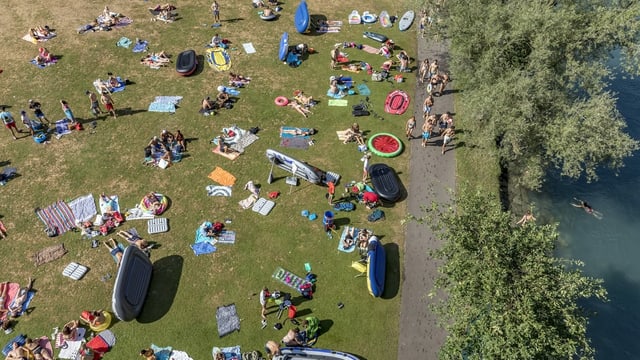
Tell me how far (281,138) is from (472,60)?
47.1 ft

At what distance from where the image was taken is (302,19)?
3809 cm

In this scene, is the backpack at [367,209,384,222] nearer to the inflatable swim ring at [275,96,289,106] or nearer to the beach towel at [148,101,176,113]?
the inflatable swim ring at [275,96,289,106]

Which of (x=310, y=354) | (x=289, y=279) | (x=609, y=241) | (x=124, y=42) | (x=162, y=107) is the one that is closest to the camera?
(x=310, y=354)

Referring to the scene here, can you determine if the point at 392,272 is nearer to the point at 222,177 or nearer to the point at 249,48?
the point at 222,177

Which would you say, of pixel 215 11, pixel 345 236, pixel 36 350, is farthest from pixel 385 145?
pixel 36 350

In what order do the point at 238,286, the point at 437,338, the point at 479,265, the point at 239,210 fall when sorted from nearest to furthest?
the point at 479,265
the point at 437,338
the point at 238,286
the point at 239,210

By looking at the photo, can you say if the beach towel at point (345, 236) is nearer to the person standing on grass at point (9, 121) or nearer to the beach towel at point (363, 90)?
the beach towel at point (363, 90)

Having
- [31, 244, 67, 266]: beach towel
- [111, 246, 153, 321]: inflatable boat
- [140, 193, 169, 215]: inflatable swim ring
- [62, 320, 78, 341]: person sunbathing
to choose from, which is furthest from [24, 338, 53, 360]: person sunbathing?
[140, 193, 169, 215]: inflatable swim ring

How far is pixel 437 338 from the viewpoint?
20.2 metres

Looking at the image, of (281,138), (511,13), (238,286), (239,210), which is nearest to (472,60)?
(511,13)

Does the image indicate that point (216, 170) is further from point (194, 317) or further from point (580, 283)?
point (580, 283)

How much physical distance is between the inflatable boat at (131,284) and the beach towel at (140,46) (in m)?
22.2

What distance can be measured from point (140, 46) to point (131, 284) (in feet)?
80.7

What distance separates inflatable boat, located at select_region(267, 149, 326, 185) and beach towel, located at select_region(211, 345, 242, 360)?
1104 cm
